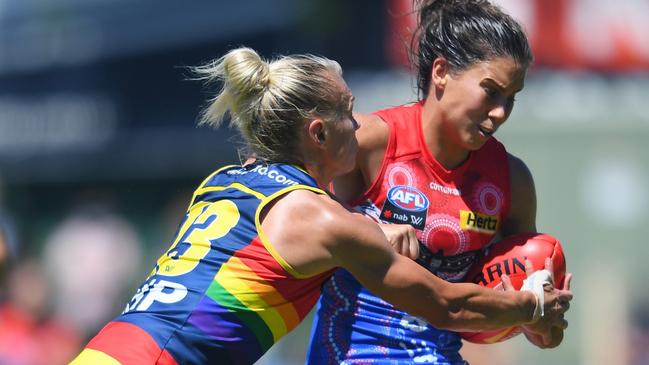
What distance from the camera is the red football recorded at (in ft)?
13.9

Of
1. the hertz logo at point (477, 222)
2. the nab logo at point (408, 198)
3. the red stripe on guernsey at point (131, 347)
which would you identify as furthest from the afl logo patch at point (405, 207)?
the red stripe on guernsey at point (131, 347)

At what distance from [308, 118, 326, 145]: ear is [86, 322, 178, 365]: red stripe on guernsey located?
2.67 ft

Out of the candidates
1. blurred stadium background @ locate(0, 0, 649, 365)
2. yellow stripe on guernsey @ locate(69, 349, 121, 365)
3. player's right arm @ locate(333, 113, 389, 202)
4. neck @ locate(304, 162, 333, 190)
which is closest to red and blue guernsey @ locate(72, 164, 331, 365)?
yellow stripe on guernsey @ locate(69, 349, 121, 365)

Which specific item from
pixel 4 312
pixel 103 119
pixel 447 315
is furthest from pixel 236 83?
pixel 103 119

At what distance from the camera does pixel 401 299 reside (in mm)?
3750

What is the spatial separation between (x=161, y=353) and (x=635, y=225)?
8.40m

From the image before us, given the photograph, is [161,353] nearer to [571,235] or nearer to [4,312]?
[4,312]

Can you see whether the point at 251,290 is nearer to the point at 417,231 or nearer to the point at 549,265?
the point at 417,231

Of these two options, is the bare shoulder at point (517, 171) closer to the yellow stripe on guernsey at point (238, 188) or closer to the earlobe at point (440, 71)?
the earlobe at point (440, 71)

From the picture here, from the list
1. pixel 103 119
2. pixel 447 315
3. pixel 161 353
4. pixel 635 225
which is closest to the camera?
pixel 161 353

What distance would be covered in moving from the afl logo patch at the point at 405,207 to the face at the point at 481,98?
0.82ft

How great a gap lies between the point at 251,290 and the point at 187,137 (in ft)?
33.8

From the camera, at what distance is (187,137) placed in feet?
45.4

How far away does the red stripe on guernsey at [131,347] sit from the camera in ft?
11.6
